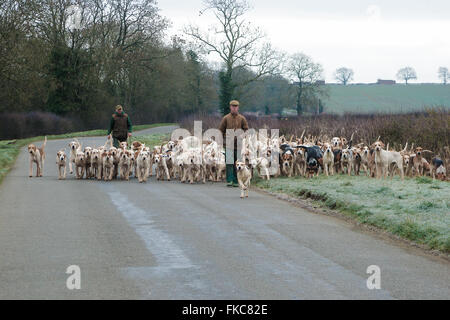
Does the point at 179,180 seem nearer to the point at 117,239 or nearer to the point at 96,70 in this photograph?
the point at 117,239

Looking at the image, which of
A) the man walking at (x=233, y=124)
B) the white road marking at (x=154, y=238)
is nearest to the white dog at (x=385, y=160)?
the man walking at (x=233, y=124)

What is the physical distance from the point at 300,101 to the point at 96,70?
40758 mm

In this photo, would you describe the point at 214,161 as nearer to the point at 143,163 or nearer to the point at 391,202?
the point at 143,163

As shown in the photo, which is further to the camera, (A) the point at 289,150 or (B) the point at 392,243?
(A) the point at 289,150

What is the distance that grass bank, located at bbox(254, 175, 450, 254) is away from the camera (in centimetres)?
1081

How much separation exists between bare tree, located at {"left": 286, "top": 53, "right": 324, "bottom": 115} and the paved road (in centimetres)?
8382

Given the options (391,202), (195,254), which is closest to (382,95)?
(391,202)

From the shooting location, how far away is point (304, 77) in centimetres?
9975

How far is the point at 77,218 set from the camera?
41.1 ft

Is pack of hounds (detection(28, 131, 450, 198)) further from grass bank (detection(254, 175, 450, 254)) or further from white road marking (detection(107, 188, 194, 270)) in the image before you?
white road marking (detection(107, 188, 194, 270))

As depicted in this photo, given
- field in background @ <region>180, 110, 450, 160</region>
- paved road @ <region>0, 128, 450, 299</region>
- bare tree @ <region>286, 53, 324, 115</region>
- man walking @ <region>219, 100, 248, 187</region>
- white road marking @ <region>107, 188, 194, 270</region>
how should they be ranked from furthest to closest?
bare tree @ <region>286, 53, 324, 115</region>
field in background @ <region>180, 110, 450, 160</region>
man walking @ <region>219, 100, 248, 187</region>
white road marking @ <region>107, 188, 194, 270</region>
paved road @ <region>0, 128, 450, 299</region>

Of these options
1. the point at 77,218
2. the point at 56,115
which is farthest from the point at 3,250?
the point at 56,115

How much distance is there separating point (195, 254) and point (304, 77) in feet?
303

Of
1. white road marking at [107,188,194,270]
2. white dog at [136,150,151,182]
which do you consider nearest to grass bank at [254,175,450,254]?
white dog at [136,150,151,182]
